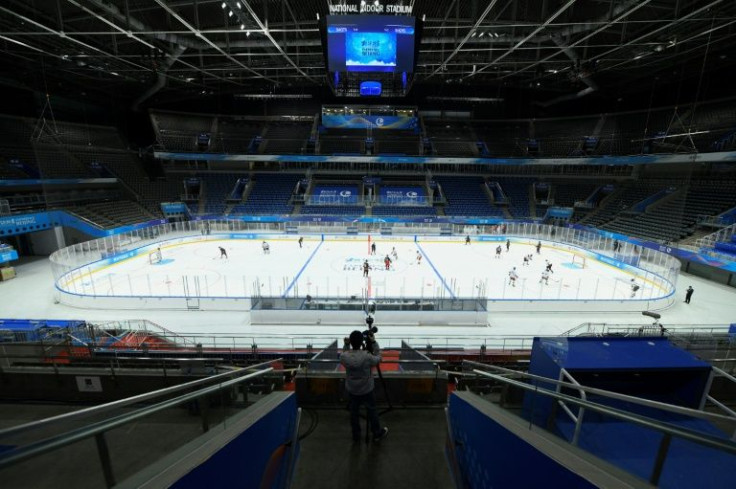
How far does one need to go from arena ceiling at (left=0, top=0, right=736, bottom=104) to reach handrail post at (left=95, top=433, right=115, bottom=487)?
17.9 m

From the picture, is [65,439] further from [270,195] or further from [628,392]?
[270,195]

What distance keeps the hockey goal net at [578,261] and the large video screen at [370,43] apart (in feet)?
53.0

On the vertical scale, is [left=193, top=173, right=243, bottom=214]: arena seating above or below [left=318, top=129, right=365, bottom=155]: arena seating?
below

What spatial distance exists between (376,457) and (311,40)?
24611 mm

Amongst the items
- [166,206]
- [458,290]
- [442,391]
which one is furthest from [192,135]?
[442,391]

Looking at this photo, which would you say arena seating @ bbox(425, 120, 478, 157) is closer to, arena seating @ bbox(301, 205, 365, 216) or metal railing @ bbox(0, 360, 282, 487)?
arena seating @ bbox(301, 205, 365, 216)

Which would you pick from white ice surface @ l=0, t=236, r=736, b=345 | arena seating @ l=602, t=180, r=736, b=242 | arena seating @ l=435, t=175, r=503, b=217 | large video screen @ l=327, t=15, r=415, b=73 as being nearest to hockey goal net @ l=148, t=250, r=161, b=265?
white ice surface @ l=0, t=236, r=736, b=345

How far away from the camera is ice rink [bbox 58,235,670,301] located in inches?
672

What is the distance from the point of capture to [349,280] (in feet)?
61.7

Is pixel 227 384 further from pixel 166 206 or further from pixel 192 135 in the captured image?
pixel 192 135

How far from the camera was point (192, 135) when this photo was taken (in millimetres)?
41531

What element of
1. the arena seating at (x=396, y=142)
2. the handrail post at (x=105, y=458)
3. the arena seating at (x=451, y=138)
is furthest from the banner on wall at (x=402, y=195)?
the handrail post at (x=105, y=458)

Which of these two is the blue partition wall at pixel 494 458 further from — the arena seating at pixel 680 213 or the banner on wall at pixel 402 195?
the banner on wall at pixel 402 195

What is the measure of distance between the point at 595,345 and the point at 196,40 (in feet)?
89.8
